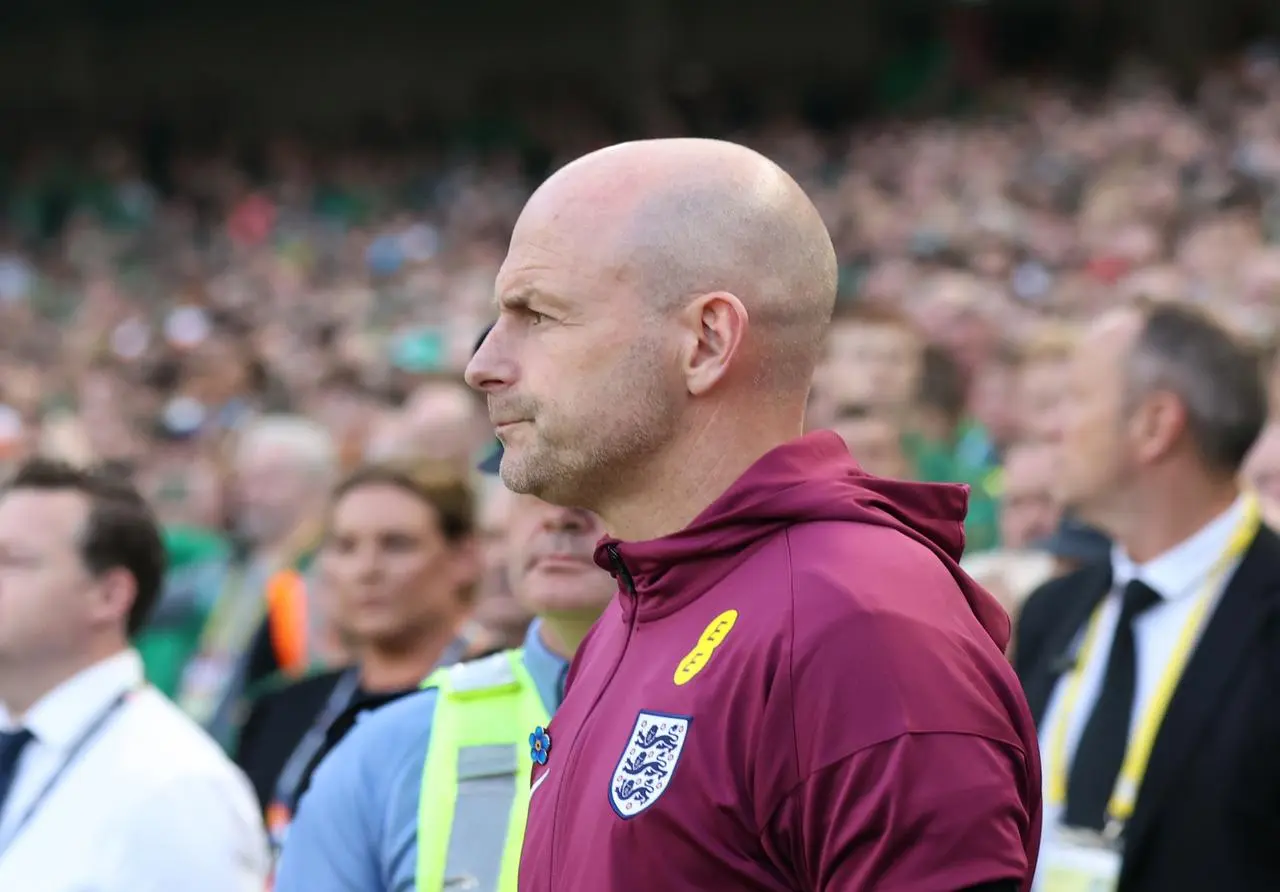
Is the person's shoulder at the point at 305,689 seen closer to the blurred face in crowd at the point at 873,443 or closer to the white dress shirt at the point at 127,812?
the white dress shirt at the point at 127,812

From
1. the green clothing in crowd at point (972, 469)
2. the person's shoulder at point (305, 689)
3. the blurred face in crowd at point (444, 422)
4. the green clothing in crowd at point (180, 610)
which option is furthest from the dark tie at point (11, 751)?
the green clothing in crowd at point (972, 469)

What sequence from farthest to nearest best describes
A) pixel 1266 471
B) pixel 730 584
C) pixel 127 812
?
pixel 1266 471
pixel 127 812
pixel 730 584

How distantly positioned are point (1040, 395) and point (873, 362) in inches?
47.0

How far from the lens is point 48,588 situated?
4.11 m

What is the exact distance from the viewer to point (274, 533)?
22.6 feet

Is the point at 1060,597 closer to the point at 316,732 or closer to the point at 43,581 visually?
the point at 316,732

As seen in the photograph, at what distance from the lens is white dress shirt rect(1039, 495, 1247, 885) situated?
3701 mm

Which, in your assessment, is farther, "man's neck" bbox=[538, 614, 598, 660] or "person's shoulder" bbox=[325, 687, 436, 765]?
"man's neck" bbox=[538, 614, 598, 660]

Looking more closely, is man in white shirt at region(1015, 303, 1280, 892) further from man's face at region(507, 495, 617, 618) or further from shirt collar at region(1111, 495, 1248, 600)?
man's face at region(507, 495, 617, 618)

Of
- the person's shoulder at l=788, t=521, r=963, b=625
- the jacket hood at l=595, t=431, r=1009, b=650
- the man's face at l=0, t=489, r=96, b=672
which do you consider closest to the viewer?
the person's shoulder at l=788, t=521, r=963, b=625

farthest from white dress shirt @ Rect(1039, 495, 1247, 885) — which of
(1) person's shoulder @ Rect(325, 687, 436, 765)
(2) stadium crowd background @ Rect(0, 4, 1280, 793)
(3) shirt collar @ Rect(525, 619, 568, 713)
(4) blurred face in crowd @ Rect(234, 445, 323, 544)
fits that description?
(4) blurred face in crowd @ Rect(234, 445, 323, 544)

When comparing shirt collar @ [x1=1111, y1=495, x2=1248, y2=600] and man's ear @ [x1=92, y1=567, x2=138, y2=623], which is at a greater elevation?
shirt collar @ [x1=1111, y1=495, x2=1248, y2=600]

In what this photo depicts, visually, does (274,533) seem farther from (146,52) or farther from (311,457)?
(146,52)

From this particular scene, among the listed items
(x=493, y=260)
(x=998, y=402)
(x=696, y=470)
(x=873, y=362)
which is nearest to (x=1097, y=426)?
(x=696, y=470)
